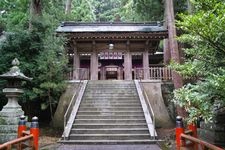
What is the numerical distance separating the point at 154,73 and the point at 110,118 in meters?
6.49

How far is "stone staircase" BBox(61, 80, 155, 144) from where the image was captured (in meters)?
10.1

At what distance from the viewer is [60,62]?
1353cm

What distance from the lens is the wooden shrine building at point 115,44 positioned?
17391 millimetres

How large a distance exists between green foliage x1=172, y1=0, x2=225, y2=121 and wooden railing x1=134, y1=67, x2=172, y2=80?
11262 mm

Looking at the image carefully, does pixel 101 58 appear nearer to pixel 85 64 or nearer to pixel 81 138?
pixel 85 64

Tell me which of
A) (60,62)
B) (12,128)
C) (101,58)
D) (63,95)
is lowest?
(12,128)

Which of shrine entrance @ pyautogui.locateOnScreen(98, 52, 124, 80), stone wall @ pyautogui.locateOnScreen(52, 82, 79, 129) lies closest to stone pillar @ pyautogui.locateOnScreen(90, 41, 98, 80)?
stone wall @ pyautogui.locateOnScreen(52, 82, 79, 129)

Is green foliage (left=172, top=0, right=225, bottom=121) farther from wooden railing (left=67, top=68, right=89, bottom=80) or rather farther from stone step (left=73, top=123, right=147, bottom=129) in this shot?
wooden railing (left=67, top=68, right=89, bottom=80)

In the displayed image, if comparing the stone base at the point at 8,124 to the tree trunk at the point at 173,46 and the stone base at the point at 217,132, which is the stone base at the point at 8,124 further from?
the tree trunk at the point at 173,46

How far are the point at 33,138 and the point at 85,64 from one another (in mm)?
17864

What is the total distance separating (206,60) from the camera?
5.27 m

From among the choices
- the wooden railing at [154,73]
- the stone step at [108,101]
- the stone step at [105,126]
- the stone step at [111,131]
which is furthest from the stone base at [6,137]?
the wooden railing at [154,73]

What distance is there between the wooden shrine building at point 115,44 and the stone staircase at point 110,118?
264 cm

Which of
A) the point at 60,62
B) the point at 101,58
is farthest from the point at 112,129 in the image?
the point at 101,58
